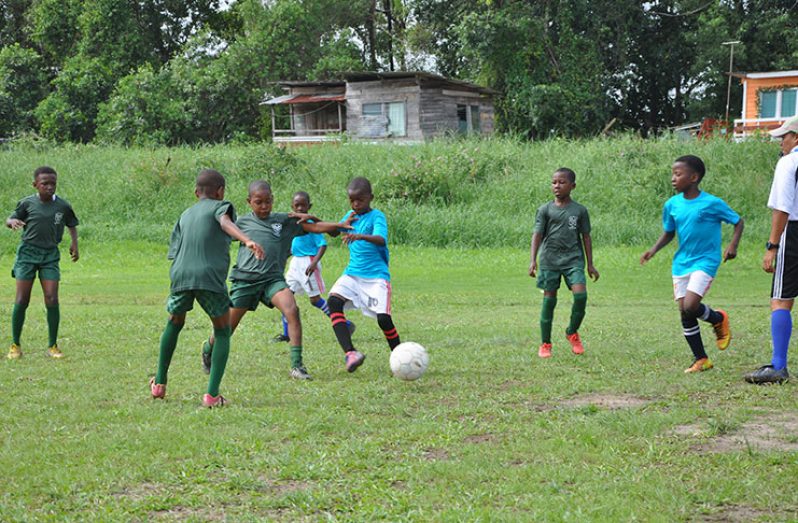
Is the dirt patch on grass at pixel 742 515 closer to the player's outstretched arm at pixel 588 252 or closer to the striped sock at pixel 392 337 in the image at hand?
the striped sock at pixel 392 337

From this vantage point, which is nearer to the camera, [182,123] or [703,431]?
[703,431]

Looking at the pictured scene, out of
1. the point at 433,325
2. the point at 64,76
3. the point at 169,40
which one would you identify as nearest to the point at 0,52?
the point at 64,76

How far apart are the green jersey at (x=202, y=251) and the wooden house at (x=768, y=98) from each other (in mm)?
32171

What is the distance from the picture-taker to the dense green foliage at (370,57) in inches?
1554

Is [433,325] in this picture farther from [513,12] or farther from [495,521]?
[513,12]

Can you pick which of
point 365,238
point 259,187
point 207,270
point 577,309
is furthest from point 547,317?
point 207,270

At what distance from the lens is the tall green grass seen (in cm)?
2175

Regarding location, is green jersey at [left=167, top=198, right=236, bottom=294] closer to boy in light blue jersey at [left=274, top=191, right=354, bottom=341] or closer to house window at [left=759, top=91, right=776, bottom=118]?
boy in light blue jersey at [left=274, top=191, right=354, bottom=341]

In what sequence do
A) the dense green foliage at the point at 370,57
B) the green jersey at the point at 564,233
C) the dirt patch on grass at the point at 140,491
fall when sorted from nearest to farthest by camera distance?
the dirt patch on grass at the point at 140,491
the green jersey at the point at 564,233
the dense green foliage at the point at 370,57

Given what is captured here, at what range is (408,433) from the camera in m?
5.66

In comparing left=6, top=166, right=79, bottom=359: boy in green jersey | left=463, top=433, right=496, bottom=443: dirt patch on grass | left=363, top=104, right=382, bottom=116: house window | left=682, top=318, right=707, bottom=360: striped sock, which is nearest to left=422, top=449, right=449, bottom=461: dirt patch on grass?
left=463, top=433, right=496, bottom=443: dirt patch on grass

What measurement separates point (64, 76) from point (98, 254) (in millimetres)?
24411

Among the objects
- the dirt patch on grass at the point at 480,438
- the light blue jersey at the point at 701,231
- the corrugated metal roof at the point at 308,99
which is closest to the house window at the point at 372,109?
the corrugated metal roof at the point at 308,99

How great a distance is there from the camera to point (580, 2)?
40.6m
